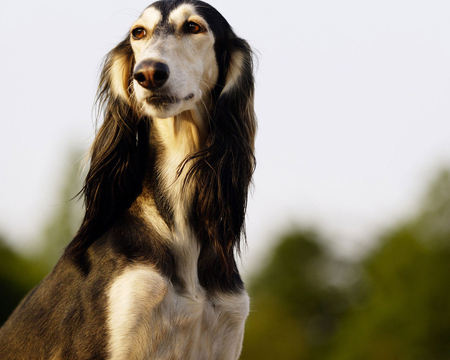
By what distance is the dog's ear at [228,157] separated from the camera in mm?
4551

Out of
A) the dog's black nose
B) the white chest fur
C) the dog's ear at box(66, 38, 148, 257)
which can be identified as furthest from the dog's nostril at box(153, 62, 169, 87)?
the white chest fur

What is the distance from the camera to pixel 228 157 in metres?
4.70

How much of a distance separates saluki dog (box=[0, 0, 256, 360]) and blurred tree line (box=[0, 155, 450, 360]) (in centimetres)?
2119

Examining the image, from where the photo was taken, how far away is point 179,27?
458 centimetres

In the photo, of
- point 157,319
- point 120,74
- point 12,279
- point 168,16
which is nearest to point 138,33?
point 168,16

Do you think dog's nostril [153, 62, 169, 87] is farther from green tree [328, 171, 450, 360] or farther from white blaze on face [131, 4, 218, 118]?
green tree [328, 171, 450, 360]

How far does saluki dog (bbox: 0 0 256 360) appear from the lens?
160 inches

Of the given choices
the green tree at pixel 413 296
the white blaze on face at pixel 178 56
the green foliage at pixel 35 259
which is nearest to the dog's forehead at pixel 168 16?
the white blaze on face at pixel 178 56

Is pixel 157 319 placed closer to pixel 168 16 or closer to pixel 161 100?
pixel 161 100

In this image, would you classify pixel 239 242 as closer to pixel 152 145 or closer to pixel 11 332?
pixel 152 145

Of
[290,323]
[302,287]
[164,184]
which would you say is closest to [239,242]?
[164,184]

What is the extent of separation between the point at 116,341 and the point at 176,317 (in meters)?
0.39

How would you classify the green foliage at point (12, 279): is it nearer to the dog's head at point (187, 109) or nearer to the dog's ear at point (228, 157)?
the dog's head at point (187, 109)

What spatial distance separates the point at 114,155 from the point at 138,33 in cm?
89
